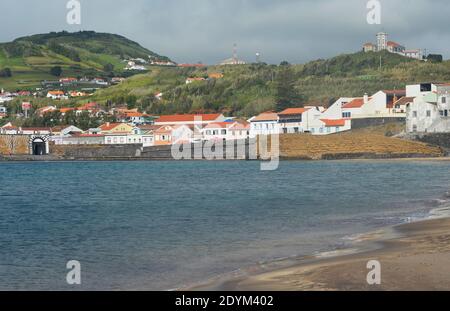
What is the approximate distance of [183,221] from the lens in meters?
27.8

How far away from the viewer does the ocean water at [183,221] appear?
17594mm

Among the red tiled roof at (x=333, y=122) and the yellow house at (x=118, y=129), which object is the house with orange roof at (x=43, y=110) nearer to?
the yellow house at (x=118, y=129)

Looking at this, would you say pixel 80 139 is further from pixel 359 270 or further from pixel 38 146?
pixel 359 270

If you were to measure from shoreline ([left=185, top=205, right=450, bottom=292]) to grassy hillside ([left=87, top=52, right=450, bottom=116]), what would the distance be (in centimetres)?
8707

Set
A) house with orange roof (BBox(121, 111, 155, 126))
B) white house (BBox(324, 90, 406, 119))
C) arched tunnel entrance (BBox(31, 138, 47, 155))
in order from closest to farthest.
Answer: white house (BBox(324, 90, 406, 119)) → arched tunnel entrance (BBox(31, 138, 47, 155)) → house with orange roof (BBox(121, 111, 155, 126))

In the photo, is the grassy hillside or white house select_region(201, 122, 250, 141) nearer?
white house select_region(201, 122, 250, 141)

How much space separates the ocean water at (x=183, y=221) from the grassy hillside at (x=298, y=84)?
6013 centimetres

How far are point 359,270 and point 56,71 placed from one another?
7269 inches

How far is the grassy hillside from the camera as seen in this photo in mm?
112188

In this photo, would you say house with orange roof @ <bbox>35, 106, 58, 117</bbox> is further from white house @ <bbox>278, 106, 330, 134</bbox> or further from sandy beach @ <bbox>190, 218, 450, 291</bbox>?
sandy beach @ <bbox>190, 218, 450, 291</bbox>

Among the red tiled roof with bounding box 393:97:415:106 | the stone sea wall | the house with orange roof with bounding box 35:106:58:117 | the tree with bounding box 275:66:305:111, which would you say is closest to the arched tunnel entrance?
the stone sea wall

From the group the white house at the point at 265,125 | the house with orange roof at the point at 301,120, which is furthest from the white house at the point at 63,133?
the house with orange roof at the point at 301,120

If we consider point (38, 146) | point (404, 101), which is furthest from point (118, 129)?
point (404, 101)

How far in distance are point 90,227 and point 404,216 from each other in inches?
442
